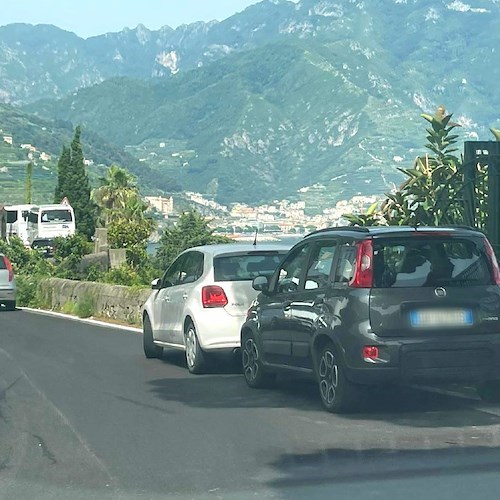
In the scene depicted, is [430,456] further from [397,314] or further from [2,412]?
[2,412]

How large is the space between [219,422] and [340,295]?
1456mm

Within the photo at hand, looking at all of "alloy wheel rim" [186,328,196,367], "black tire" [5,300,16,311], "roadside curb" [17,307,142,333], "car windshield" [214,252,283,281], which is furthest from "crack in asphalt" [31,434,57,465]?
"black tire" [5,300,16,311]

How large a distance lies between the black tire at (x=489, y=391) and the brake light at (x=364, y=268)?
5.34 ft

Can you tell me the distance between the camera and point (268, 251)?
14328 mm

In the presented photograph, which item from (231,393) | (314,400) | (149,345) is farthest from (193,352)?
(314,400)

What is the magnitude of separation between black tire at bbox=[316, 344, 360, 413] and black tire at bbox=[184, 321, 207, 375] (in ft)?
11.0

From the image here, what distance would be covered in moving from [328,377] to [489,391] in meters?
1.55

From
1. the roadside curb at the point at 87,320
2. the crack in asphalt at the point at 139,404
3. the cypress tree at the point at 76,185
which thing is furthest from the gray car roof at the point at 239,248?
the cypress tree at the point at 76,185

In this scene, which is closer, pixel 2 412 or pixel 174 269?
pixel 2 412

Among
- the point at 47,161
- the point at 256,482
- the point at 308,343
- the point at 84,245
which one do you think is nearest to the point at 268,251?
the point at 308,343

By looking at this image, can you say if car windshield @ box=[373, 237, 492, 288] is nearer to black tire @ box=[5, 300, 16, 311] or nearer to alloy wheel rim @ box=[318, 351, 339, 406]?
alloy wheel rim @ box=[318, 351, 339, 406]

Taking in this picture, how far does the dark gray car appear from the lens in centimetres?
1001

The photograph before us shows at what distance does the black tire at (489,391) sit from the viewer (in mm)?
10922

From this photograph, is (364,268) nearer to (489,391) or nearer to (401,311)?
(401,311)
